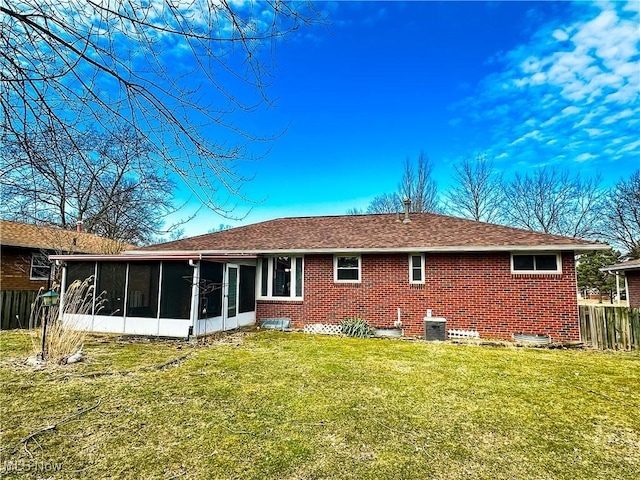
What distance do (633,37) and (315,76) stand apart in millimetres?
7183

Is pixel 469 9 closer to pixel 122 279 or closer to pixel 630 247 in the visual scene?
pixel 122 279

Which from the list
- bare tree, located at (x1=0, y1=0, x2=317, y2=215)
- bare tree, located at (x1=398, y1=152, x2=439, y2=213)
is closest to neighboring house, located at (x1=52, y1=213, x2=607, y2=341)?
bare tree, located at (x1=0, y1=0, x2=317, y2=215)

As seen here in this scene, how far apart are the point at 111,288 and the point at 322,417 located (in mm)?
8879

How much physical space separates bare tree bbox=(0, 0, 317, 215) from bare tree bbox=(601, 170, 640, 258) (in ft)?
112

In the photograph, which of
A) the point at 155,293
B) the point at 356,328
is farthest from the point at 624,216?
the point at 155,293

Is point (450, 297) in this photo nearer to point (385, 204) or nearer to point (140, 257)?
point (140, 257)

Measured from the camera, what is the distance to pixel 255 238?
45.2 ft

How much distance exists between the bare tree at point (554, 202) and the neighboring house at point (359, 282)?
19.9 meters

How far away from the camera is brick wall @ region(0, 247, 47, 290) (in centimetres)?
1457

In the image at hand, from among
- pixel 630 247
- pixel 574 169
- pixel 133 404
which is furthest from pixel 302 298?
pixel 630 247

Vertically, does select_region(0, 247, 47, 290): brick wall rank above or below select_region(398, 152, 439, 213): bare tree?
below

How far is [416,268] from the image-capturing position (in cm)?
1108

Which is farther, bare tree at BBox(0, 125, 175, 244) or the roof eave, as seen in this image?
the roof eave

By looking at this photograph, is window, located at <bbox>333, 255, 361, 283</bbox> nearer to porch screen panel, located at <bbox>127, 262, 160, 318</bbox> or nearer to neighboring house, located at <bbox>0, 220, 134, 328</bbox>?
porch screen panel, located at <bbox>127, 262, 160, 318</bbox>
